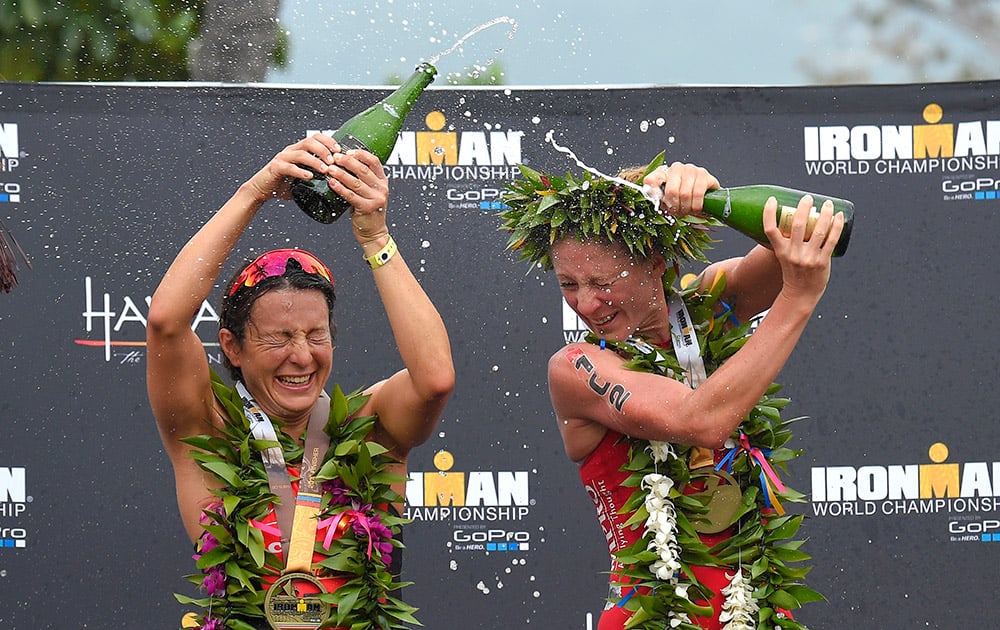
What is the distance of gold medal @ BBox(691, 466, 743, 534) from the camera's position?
3068 mm

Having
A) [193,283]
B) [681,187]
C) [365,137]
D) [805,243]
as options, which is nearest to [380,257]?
[365,137]

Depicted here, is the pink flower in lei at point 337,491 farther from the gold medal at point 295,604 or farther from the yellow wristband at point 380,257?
the yellow wristband at point 380,257

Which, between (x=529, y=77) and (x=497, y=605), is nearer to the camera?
(x=497, y=605)

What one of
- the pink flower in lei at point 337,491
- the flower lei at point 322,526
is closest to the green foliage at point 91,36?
the flower lei at point 322,526

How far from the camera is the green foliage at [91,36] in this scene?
6.79 m

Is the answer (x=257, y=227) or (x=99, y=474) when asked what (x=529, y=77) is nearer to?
(x=257, y=227)

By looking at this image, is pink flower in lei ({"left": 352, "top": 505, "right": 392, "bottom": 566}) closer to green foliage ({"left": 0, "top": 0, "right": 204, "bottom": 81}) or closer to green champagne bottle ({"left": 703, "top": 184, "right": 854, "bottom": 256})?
green champagne bottle ({"left": 703, "top": 184, "right": 854, "bottom": 256})

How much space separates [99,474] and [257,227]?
1.14 m

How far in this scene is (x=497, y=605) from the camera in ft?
15.9

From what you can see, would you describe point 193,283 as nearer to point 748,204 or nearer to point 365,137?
point 365,137

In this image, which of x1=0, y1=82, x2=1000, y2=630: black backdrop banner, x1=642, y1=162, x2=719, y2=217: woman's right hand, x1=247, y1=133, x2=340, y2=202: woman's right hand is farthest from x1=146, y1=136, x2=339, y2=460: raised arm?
x1=0, y1=82, x2=1000, y2=630: black backdrop banner

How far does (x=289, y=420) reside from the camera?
301 cm

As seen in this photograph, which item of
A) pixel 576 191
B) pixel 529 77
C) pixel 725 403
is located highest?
pixel 529 77

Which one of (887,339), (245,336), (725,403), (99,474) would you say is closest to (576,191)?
(725,403)
